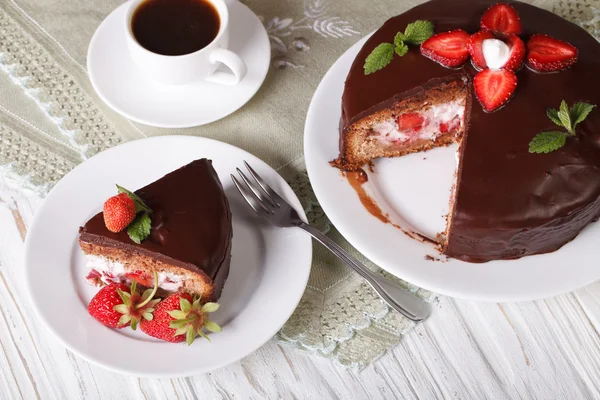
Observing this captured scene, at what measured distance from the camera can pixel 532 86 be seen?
2303 millimetres

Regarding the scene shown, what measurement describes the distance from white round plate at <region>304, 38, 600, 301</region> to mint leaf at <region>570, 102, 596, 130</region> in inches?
15.5

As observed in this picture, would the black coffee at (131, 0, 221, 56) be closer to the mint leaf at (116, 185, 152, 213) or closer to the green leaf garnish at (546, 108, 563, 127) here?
the mint leaf at (116, 185, 152, 213)

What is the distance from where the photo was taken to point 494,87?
2.30 metres

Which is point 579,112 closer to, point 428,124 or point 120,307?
point 428,124

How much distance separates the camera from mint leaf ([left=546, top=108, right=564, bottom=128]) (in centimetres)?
221

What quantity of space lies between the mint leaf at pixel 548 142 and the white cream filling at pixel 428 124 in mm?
460

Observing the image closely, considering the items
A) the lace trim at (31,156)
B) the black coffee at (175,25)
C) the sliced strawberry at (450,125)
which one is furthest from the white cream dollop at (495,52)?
the lace trim at (31,156)

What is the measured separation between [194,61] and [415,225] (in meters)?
1.04

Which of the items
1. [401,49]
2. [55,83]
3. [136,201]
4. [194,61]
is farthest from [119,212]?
[401,49]

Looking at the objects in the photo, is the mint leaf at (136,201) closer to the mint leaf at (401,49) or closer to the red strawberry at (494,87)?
the mint leaf at (401,49)

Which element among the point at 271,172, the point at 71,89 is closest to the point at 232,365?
the point at 271,172

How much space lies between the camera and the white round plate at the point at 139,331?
6.70 ft

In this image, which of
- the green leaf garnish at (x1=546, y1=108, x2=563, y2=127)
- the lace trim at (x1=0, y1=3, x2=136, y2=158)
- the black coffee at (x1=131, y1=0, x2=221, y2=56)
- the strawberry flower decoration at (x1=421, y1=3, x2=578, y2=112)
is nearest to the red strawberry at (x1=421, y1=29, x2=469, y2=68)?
the strawberry flower decoration at (x1=421, y1=3, x2=578, y2=112)

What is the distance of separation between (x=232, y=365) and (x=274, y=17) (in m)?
1.59
